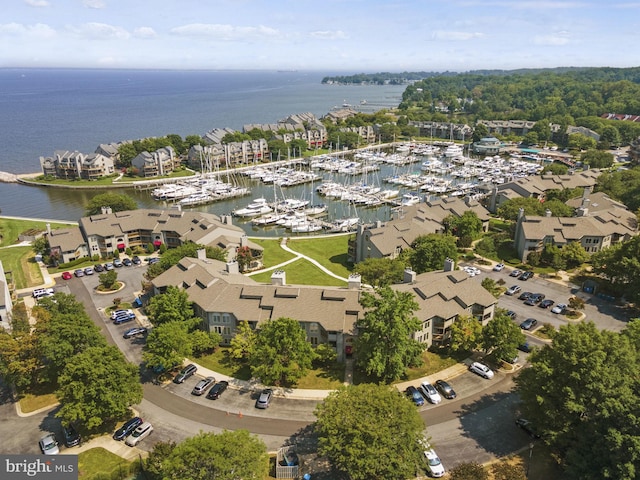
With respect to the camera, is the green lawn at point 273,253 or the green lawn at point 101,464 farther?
the green lawn at point 273,253

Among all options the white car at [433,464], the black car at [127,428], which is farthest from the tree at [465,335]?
the black car at [127,428]

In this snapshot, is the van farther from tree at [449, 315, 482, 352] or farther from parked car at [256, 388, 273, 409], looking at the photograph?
tree at [449, 315, 482, 352]

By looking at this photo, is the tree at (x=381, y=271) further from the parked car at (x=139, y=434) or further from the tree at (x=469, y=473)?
the parked car at (x=139, y=434)

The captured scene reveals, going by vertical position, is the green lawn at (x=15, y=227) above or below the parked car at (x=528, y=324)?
below

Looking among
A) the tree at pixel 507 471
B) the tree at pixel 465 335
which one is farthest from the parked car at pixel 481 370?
the tree at pixel 507 471

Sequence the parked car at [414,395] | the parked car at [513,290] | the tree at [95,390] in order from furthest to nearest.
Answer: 1. the parked car at [513,290]
2. the parked car at [414,395]
3. the tree at [95,390]

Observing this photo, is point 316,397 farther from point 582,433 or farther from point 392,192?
point 392,192

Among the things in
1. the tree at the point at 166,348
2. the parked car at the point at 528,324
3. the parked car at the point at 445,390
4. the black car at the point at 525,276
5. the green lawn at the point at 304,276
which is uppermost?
the tree at the point at 166,348

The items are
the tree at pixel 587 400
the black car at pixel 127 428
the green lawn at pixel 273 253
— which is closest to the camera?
the tree at pixel 587 400
